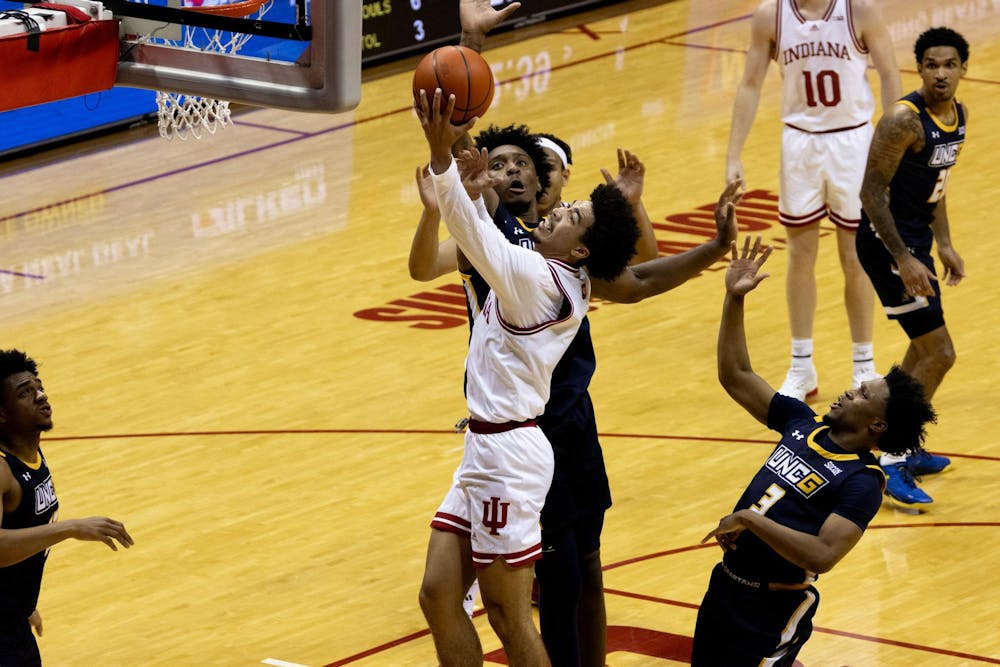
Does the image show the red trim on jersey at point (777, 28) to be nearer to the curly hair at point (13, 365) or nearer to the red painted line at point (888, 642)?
the red painted line at point (888, 642)

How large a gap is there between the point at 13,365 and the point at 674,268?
216 centimetres

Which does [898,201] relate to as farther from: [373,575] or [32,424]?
[32,424]

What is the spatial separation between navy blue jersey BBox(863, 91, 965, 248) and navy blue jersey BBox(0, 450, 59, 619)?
435cm

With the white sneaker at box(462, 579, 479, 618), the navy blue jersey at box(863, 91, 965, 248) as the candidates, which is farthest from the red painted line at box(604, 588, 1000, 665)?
the navy blue jersey at box(863, 91, 965, 248)

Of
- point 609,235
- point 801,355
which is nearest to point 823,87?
point 801,355

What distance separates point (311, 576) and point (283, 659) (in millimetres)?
823

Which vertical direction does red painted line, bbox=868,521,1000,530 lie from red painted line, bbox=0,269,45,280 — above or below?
above

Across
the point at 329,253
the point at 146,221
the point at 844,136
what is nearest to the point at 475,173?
the point at 844,136

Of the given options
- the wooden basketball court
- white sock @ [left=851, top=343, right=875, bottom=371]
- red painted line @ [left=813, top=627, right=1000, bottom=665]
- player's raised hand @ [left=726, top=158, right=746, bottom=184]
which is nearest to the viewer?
red painted line @ [left=813, top=627, right=1000, bottom=665]

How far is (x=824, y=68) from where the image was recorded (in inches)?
390

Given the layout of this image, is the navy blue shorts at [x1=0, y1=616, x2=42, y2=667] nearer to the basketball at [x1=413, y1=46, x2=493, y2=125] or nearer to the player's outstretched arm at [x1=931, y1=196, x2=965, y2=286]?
the basketball at [x1=413, y1=46, x2=493, y2=125]

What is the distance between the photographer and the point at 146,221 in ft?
44.4

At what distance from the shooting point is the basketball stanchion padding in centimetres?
647

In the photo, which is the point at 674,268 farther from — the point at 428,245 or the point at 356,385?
the point at 356,385
